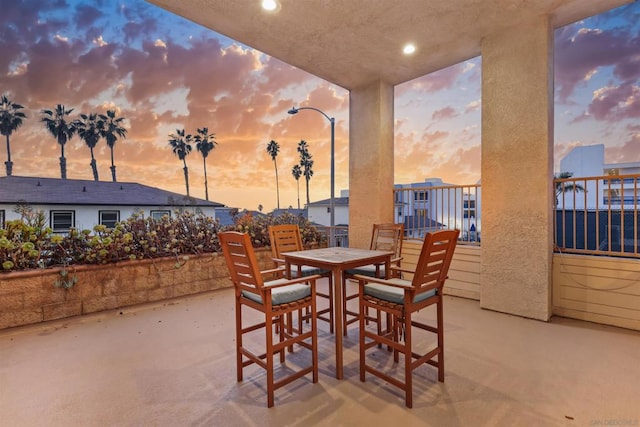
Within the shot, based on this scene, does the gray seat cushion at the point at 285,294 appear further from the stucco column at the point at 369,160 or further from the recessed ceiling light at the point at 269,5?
the stucco column at the point at 369,160

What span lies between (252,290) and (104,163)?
39.0 ft

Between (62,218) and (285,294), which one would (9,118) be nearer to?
(62,218)

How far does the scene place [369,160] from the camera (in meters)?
4.80

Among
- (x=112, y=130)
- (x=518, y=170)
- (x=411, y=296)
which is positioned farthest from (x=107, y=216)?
(x=518, y=170)

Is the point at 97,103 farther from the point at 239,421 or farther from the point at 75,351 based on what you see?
the point at 239,421

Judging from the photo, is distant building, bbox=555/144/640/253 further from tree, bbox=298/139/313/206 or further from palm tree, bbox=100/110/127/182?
palm tree, bbox=100/110/127/182

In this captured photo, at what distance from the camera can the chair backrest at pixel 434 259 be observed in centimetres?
169

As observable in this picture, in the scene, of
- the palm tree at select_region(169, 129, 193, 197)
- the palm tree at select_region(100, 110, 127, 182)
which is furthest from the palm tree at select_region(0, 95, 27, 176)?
the palm tree at select_region(169, 129, 193, 197)

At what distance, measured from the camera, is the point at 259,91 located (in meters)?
8.57

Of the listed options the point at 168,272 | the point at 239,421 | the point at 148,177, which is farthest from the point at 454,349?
the point at 148,177

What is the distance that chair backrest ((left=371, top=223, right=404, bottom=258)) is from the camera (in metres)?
2.92

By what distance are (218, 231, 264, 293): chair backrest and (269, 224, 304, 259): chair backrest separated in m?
1.03

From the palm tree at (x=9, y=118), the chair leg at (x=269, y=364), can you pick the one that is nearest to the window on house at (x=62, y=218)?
the palm tree at (x=9, y=118)

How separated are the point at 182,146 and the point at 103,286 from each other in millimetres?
9446
